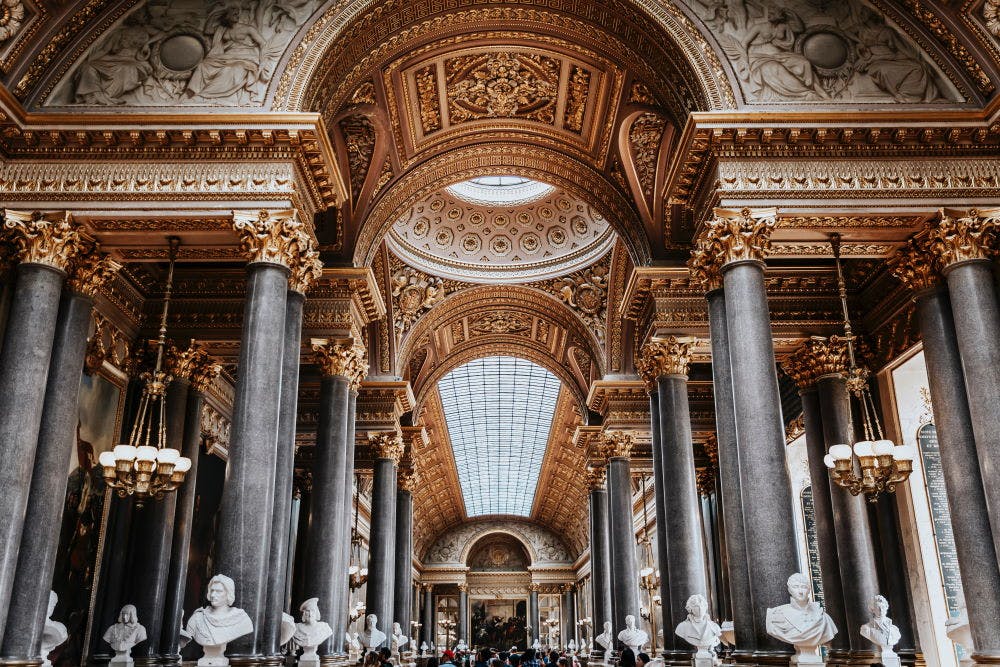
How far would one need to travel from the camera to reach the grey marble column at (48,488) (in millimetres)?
8984

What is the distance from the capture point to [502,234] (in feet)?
75.0

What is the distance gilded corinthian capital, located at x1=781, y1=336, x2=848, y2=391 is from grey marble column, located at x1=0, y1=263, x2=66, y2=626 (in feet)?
39.2

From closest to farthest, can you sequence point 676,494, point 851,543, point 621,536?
point 851,543 < point 676,494 < point 621,536

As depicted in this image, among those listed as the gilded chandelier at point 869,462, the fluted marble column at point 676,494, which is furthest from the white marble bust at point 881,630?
the fluted marble column at point 676,494

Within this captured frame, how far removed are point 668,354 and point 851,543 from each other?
13.7ft

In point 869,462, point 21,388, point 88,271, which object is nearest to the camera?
point 21,388

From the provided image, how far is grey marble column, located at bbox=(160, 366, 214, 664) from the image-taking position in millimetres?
13547

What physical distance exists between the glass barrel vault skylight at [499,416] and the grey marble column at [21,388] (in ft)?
75.3

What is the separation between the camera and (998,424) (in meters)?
9.30

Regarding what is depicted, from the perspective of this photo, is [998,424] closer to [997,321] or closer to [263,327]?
[997,321]

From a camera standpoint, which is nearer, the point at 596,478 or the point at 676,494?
the point at 676,494

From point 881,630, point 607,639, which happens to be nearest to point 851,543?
point 881,630

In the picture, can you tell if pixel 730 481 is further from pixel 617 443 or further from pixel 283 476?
pixel 617 443

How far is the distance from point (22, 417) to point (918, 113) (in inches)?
452
